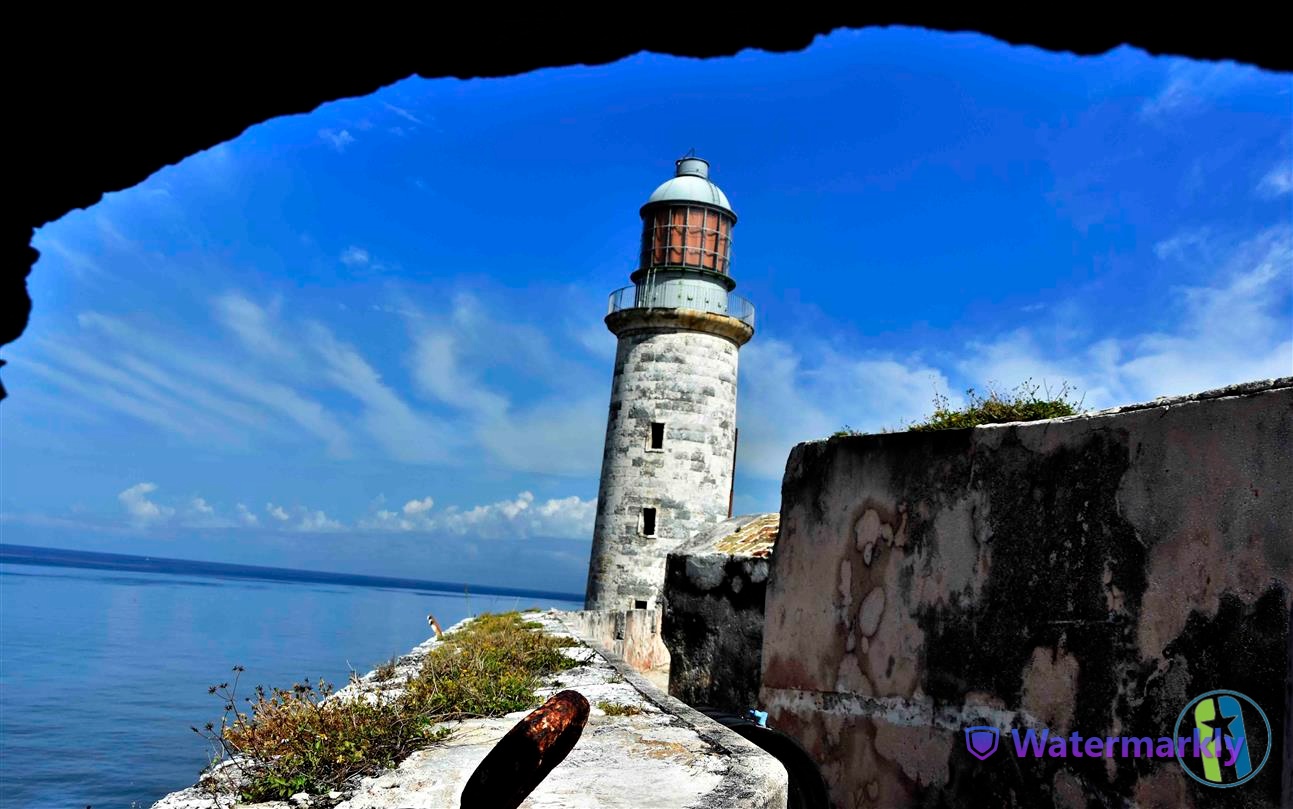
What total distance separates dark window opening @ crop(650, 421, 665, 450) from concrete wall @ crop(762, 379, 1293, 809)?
15.5m

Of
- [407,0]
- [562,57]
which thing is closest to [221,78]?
[407,0]

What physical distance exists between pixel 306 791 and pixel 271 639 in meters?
43.9

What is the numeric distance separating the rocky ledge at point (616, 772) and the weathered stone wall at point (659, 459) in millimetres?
13866

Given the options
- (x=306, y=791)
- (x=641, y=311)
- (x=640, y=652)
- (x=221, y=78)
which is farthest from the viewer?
(x=641, y=311)

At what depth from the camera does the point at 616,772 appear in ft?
16.0

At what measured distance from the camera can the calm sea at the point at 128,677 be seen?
17.9m

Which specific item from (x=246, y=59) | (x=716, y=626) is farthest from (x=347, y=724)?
(x=246, y=59)

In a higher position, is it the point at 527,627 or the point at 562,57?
the point at 562,57

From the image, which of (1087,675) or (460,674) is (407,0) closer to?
(1087,675)

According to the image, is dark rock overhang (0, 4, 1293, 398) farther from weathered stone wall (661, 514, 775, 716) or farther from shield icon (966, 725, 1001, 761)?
weathered stone wall (661, 514, 775, 716)

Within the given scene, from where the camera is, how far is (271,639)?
145ft

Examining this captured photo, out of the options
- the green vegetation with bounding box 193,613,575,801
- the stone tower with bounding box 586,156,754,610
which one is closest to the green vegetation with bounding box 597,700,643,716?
the green vegetation with bounding box 193,613,575,801

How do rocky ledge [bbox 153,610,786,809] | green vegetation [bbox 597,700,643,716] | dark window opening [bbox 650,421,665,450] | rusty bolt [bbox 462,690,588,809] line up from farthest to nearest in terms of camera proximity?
dark window opening [bbox 650,421,665,450] < green vegetation [bbox 597,700,643,716] < rocky ledge [bbox 153,610,786,809] < rusty bolt [bbox 462,690,588,809]

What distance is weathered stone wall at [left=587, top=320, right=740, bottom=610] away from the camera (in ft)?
67.4
